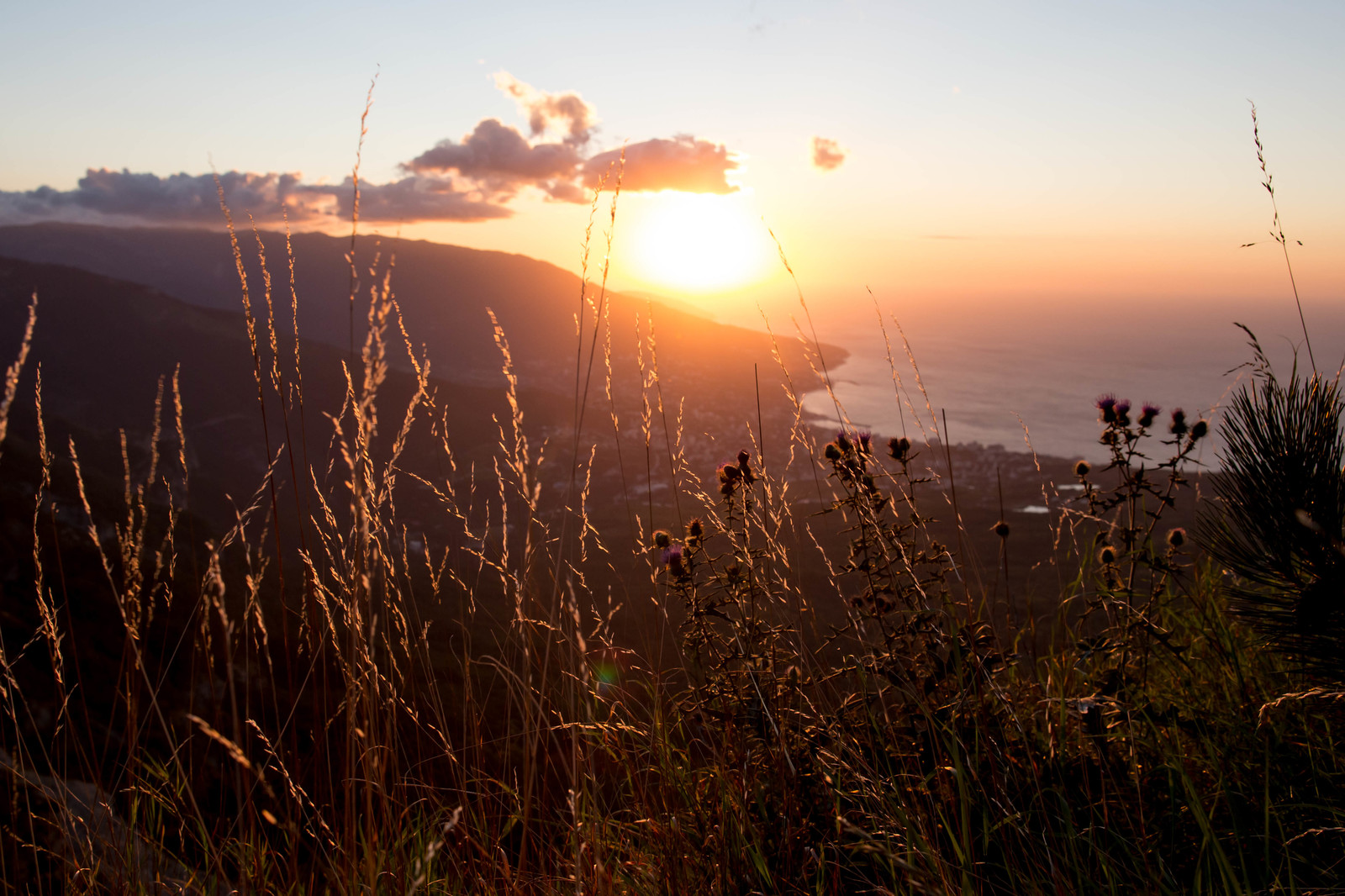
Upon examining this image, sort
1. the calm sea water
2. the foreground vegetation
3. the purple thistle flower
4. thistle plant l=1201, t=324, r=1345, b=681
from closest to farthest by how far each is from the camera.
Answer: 1. the foreground vegetation
2. thistle plant l=1201, t=324, r=1345, b=681
3. the purple thistle flower
4. the calm sea water

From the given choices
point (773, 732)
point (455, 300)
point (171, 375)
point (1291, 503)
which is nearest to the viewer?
point (773, 732)

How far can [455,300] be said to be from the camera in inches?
2164

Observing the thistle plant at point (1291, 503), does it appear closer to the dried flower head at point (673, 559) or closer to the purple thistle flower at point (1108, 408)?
the purple thistle flower at point (1108, 408)

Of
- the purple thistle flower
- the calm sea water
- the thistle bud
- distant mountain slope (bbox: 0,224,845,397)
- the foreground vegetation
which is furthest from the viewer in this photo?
distant mountain slope (bbox: 0,224,845,397)

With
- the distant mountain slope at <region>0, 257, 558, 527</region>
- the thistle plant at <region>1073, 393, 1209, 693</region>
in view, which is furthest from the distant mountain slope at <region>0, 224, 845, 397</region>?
the thistle plant at <region>1073, 393, 1209, 693</region>

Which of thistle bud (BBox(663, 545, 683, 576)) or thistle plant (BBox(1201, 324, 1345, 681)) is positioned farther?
thistle bud (BBox(663, 545, 683, 576))

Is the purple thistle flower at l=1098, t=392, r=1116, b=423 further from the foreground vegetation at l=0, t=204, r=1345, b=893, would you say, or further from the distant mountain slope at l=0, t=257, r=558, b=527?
the distant mountain slope at l=0, t=257, r=558, b=527

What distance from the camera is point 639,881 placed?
1.34 m

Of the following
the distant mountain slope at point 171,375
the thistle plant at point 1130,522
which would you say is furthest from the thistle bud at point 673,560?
the distant mountain slope at point 171,375

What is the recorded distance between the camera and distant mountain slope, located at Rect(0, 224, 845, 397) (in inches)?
1580

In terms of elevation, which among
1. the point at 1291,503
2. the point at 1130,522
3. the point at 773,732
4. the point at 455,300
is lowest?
the point at 773,732

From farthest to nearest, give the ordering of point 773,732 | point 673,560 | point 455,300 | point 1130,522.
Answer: point 455,300
point 1130,522
point 673,560
point 773,732

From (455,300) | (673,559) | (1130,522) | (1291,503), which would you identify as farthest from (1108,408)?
(455,300)

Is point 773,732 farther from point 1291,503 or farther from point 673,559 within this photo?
point 1291,503
